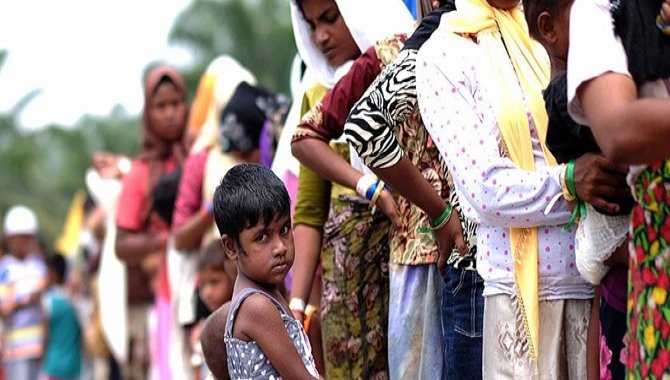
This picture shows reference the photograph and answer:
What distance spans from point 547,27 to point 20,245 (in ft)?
37.2

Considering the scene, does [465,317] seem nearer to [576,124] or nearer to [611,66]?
[576,124]

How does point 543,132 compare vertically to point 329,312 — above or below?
above

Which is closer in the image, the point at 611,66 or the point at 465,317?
the point at 611,66

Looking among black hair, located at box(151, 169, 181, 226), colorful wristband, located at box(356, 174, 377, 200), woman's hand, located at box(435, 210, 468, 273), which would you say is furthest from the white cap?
woman's hand, located at box(435, 210, 468, 273)

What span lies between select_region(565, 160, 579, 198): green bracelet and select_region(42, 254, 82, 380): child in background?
403 inches

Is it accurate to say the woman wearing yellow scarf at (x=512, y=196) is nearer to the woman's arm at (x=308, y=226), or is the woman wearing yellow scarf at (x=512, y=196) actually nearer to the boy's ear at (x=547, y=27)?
the boy's ear at (x=547, y=27)

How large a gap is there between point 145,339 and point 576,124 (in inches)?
268

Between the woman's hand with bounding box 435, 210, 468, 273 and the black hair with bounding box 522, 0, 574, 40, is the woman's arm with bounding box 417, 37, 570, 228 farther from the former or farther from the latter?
the black hair with bounding box 522, 0, 574, 40

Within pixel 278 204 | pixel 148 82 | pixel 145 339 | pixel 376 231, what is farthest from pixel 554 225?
pixel 145 339

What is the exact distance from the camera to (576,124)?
3.91 m

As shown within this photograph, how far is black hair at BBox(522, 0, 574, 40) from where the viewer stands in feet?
13.0

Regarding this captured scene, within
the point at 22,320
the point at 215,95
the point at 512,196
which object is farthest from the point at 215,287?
the point at 22,320

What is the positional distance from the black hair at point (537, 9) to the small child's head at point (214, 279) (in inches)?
172

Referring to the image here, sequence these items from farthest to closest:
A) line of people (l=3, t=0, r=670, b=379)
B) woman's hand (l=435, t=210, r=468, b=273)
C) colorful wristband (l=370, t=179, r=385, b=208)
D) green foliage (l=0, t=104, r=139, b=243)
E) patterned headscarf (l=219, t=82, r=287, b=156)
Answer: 1. green foliage (l=0, t=104, r=139, b=243)
2. patterned headscarf (l=219, t=82, r=287, b=156)
3. colorful wristband (l=370, t=179, r=385, b=208)
4. woman's hand (l=435, t=210, r=468, b=273)
5. line of people (l=3, t=0, r=670, b=379)
